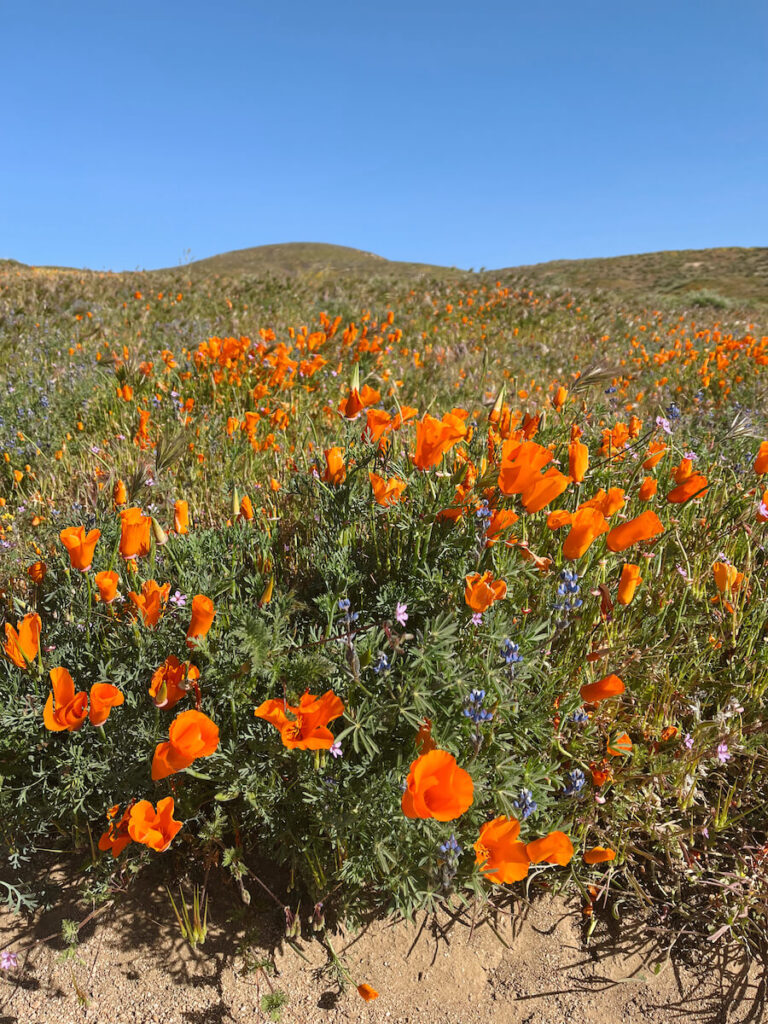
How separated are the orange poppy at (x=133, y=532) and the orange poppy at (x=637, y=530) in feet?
4.25

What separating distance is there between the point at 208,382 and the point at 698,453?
3.09m

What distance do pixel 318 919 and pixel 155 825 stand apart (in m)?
0.55

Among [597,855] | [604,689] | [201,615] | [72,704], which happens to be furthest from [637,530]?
[72,704]

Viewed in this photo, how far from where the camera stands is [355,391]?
218 cm

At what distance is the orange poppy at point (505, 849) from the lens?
4.63 ft

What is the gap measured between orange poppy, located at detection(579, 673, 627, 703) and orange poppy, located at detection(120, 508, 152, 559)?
1263mm

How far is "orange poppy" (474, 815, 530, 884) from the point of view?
55.6 inches

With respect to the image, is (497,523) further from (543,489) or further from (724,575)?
(724,575)

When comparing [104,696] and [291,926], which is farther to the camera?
[291,926]

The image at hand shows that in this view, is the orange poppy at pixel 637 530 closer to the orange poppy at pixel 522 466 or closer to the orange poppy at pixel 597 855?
the orange poppy at pixel 522 466

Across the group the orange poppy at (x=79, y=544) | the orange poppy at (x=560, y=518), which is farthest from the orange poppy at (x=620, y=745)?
the orange poppy at (x=79, y=544)

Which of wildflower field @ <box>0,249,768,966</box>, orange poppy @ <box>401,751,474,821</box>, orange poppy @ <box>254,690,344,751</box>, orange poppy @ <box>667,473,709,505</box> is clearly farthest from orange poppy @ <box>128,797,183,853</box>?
orange poppy @ <box>667,473,709,505</box>

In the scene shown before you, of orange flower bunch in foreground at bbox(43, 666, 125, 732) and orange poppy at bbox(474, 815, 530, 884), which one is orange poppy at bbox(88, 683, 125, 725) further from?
orange poppy at bbox(474, 815, 530, 884)

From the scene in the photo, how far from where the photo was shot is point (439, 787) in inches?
50.1
